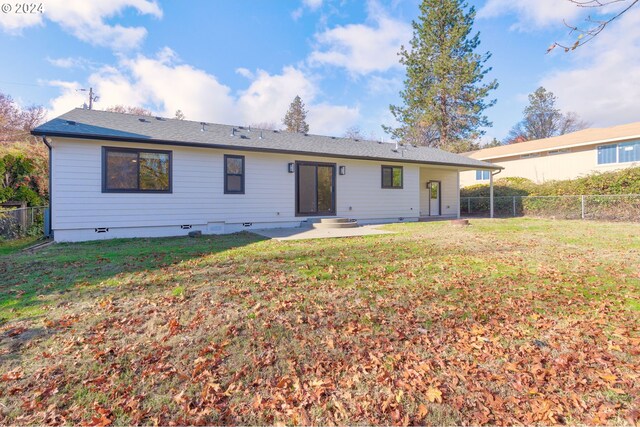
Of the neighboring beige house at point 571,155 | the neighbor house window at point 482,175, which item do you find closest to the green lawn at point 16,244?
the neighboring beige house at point 571,155

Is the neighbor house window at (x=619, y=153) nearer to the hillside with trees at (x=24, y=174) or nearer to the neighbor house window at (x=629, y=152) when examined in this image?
the neighbor house window at (x=629, y=152)

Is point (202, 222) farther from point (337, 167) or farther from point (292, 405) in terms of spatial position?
point (292, 405)

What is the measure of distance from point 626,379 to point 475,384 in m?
1.14

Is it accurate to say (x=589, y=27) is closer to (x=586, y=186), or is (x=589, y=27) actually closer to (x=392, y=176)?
(x=392, y=176)

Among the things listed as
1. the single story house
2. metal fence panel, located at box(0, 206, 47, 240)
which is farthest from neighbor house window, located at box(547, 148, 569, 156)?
metal fence panel, located at box(0, 206, 47, 240)

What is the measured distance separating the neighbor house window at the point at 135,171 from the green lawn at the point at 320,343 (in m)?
3.82

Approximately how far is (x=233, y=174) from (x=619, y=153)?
2148 centimetres

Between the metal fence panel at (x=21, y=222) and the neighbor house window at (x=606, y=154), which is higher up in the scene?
the neighbor house window at (x=606, y=154)

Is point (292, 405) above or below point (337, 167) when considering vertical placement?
below

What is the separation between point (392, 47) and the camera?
1021 inches

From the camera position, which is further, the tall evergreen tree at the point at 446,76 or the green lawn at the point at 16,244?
the tall evergreen tree at the point at 446,76

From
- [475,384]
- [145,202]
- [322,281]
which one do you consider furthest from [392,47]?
[475,384]

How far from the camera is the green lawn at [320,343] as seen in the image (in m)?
2.03

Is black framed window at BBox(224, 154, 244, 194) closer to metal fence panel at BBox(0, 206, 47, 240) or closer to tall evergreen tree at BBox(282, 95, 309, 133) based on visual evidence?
metal fence panel at BBox(0, 206, 47, 240)
